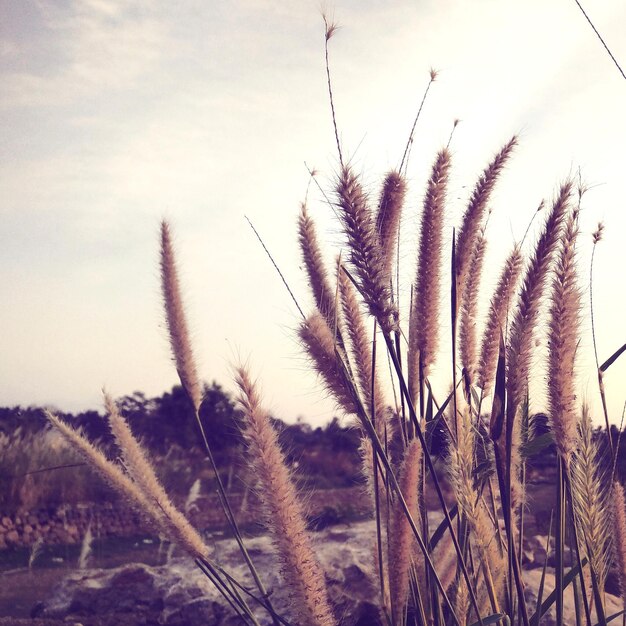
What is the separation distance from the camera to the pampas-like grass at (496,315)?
235 cm

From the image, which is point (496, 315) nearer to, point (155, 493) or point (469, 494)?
point (469, 494)

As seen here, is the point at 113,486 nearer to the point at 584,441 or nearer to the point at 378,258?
the point at 378,258

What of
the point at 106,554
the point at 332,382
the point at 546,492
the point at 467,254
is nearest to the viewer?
the point at 332,382

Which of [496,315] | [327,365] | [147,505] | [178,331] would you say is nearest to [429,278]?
[496,315]

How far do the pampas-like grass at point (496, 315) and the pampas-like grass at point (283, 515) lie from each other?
0.92m

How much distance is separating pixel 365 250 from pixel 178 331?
1.06 meters

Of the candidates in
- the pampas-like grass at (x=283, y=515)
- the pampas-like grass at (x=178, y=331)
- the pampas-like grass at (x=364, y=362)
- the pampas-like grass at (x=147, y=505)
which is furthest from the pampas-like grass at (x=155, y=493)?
the pampas-like grass at (x=364, y=362)

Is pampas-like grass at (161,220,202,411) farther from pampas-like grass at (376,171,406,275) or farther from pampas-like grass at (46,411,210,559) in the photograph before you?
pampas-like grass at (376,171,406,275)

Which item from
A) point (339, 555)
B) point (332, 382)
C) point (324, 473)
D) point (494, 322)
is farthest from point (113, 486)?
point (324, 473)

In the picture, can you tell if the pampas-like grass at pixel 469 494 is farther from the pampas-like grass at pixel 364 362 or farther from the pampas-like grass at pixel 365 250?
the pampas-like grass at pixel 365 250

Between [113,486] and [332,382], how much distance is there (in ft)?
2.61

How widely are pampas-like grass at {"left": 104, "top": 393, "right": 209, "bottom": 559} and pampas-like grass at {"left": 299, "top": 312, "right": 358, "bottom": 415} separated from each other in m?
0.62

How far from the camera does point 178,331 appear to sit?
254 centimetres

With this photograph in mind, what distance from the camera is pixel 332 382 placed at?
5.97ft
